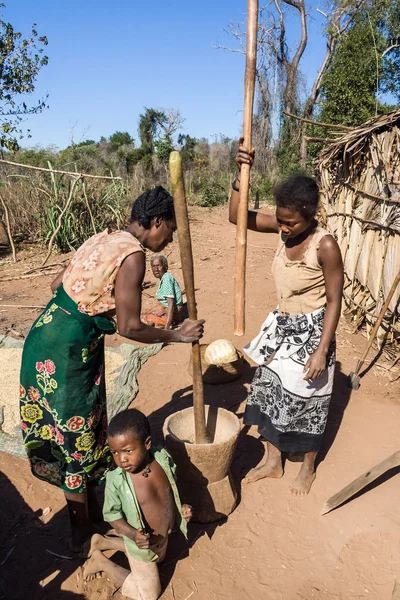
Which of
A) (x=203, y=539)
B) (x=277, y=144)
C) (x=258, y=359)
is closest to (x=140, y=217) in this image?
(x=258, y=359)

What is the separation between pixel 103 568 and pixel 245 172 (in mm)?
1880

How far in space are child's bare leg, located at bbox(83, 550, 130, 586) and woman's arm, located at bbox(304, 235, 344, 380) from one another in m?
1.22

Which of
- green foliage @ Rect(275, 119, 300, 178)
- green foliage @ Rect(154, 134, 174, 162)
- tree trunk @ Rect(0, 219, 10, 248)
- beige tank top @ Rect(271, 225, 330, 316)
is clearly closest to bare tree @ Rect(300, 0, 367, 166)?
green foliage @ Rect(275, 119, 300, 178)

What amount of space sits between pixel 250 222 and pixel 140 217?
0.77 metres

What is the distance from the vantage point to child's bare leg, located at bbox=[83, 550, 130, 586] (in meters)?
1.96

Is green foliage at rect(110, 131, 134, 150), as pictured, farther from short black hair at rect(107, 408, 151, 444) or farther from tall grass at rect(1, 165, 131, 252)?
short black hair at rect(107, 408, 151, 444)

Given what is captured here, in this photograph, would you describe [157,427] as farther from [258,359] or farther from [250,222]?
[250,222]

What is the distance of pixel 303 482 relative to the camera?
8.43 feet

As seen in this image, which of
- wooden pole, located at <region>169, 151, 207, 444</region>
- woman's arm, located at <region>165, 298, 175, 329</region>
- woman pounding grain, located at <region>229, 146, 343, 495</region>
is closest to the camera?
wooden pole, located at <region>169, 151, 207, 444</region>

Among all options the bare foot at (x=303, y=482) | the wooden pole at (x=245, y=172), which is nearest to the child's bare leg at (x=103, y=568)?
the bare foot at (x=303, y=482)

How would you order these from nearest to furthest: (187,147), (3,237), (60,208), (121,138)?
(60,208)
(3,237)
(187,147)
(121,138)

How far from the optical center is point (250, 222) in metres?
2.40

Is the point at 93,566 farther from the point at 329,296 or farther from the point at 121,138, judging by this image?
the point at 121,138

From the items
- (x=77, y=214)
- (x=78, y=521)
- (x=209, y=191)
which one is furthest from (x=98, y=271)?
(x=209, y=191)
